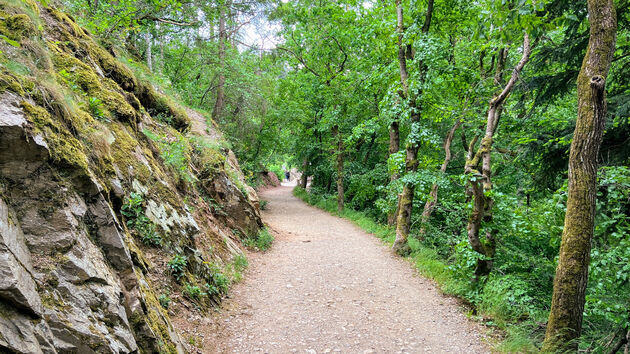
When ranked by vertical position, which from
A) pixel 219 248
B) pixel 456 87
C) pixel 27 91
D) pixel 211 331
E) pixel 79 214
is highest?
pixel 456 87

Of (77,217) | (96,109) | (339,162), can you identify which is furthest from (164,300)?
(339,162)

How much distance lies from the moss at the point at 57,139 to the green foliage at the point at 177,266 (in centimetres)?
208

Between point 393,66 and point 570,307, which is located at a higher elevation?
point 393,66

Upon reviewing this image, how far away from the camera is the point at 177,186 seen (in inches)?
260

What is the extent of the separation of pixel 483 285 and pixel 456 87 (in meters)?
6.00

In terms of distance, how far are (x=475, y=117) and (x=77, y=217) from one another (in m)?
8.12

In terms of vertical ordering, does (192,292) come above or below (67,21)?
below

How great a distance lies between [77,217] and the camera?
106 inches

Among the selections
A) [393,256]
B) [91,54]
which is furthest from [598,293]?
[91,54]

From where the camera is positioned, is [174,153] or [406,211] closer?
[174,153]

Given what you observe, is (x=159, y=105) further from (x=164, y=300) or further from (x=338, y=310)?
(x=338, y=310)

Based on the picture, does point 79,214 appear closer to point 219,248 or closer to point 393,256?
point 219,248

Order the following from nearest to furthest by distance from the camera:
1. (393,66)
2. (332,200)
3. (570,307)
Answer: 1. (570,307)
2. (393,66)
3. (332,200)

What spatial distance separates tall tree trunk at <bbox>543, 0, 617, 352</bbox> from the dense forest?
2cm
